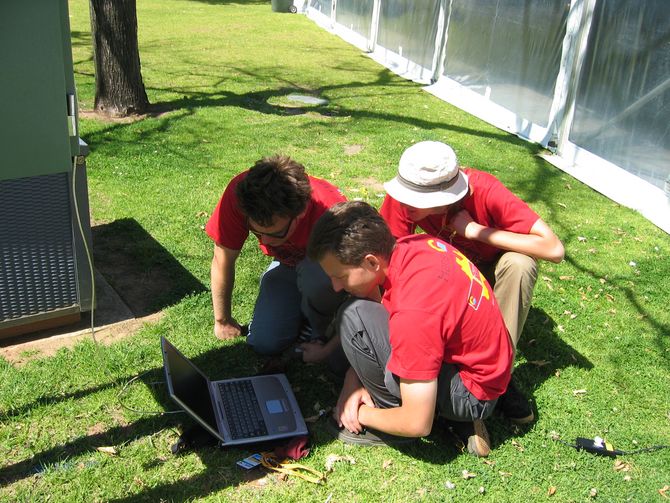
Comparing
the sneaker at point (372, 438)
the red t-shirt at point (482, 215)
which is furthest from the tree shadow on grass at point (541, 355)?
the sneaker at point (372, 438)

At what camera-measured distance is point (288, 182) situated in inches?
119

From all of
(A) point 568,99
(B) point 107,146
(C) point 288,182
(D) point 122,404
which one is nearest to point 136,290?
(D) point 122,404

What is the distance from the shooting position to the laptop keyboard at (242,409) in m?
3.03

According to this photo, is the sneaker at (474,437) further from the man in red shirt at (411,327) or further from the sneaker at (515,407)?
the sneaker at (515,407)

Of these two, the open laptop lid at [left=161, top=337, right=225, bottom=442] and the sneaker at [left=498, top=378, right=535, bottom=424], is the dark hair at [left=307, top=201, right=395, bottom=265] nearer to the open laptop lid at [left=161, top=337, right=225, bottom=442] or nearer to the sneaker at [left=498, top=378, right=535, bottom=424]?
the open laptop lid at [left=161, top=337, right=225, bottom=442]

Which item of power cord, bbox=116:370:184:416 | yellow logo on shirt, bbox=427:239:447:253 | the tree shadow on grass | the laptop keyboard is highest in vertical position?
yellow logo on shirt, bbox=427:239:447:253

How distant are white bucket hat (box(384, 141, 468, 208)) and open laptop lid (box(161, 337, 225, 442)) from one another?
128 centimetres

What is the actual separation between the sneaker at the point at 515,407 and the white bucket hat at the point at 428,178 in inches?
39.6

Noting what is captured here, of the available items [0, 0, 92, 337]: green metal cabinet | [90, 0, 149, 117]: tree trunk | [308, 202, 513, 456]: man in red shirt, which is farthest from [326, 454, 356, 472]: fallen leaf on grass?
[90, 0, 149, 117]: tree trunk

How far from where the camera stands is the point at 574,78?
7562 millimetres

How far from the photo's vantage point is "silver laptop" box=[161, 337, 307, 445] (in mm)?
2943

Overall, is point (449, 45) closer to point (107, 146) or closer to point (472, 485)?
point (107, 146)

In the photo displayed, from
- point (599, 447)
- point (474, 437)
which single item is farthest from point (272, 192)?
point (599, 447)

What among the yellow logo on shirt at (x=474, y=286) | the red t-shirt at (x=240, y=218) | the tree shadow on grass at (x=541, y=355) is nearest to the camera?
the yellow logo on shirt at (x=474, y=286)
